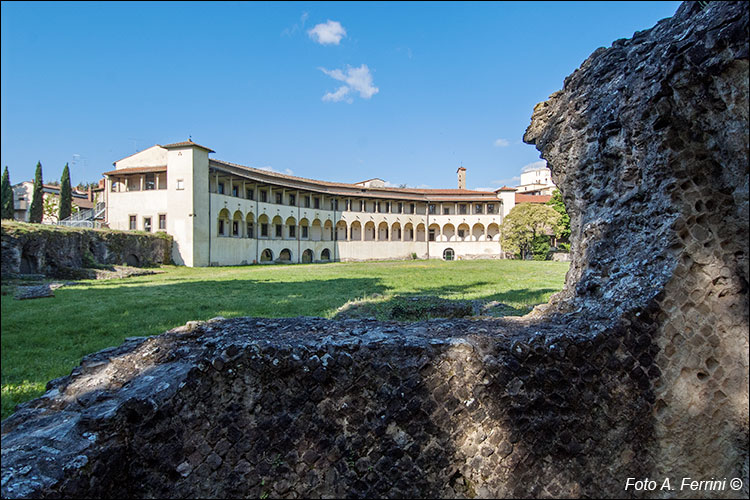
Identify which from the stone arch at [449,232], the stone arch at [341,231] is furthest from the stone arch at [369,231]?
the stone arch at [449,232]

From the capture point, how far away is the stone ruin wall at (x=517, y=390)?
2812mm

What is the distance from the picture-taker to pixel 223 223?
1650 inches

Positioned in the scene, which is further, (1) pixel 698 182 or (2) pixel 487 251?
(2) pixel 487 251

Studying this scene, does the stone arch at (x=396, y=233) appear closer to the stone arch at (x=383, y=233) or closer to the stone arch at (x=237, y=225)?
the stone arch at (x=383, y=233)

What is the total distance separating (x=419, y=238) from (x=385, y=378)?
59.7m

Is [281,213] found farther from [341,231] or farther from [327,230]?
[341,231]

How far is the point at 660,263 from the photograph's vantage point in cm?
341

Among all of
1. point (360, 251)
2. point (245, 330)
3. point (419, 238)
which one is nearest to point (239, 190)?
point (360, 251)

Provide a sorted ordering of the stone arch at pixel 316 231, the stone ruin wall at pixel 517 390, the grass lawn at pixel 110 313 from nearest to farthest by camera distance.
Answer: the stone ruin wall at pixel 517 390
the grass lawn at pixel 110 313
the stone arch at pixel 316 231

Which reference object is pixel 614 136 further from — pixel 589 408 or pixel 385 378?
pixel 385 378

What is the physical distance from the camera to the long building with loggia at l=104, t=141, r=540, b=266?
36906mm

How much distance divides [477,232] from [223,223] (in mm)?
38693

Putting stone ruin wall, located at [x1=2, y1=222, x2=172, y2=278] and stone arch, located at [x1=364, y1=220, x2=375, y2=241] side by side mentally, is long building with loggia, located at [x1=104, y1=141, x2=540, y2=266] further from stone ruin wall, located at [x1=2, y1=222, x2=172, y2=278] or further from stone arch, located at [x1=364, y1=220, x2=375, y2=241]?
stone ruin wall, located at [x1=2, y1=222, x2=172, y2=278]

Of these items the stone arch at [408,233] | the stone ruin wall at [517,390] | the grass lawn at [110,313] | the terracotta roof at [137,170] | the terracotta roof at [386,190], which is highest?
the terracotta roof at [386,190]
